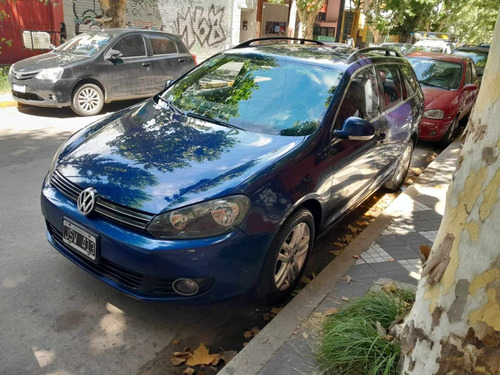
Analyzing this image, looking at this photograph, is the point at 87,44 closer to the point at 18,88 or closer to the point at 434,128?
the point at 18,88

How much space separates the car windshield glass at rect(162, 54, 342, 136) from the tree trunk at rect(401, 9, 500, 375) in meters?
1.65

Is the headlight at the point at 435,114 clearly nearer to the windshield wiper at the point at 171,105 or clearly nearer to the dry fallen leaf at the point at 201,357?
the windshield wiper at the point at 171,105

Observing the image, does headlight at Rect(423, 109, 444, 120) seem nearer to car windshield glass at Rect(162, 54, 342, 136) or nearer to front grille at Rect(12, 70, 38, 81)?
car windshield glass at Rect(162, 54, 342, 136)

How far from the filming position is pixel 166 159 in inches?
117

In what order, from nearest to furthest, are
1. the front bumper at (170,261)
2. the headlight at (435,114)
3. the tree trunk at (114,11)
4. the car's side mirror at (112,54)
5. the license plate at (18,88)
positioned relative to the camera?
the front bumper at (170,261)
the headlight at (435,114)
the license plate at (18,88)
the car's side mirror at (112,54)
the tree trunk at (114,11)

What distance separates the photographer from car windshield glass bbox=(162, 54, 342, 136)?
11.4ft

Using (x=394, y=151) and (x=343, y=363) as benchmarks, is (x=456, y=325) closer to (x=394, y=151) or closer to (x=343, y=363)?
(x=343, y=363)

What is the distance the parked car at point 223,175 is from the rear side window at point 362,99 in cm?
2

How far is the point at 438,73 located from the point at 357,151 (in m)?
6.01

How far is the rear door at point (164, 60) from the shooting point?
945 centimetres

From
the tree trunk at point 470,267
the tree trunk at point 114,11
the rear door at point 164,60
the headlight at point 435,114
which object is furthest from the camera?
the tree trunk at point 114,11

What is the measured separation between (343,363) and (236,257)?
2.73 feet

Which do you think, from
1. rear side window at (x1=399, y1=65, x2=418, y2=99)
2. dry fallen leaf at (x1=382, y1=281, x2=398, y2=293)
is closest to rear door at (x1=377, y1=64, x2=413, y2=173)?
rear side window at (x1=399, y1=65, x2=418, y2=99)

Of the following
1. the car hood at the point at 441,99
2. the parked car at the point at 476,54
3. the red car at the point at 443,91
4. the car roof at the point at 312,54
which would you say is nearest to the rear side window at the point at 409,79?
the car roof at the point at 312,54
